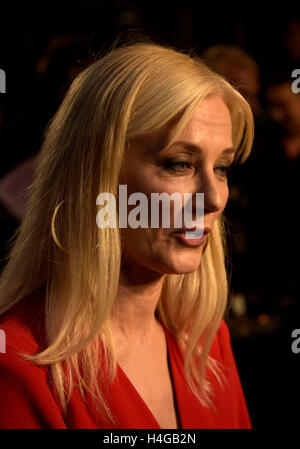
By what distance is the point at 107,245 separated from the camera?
1135 mm

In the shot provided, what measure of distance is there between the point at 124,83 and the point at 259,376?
166 centimetres

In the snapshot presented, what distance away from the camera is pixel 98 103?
1107mm

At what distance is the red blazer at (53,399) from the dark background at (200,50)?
2.07 feet

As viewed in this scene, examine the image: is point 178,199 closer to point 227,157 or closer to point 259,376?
point 227,157

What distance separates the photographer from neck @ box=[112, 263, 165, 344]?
121 centimetres

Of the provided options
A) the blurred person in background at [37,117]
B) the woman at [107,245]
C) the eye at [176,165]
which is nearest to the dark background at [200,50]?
the blurred person in background at [37,117]

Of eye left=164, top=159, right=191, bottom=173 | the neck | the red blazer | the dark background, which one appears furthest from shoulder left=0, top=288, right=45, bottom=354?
the dark background

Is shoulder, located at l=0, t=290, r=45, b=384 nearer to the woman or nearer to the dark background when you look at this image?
the woman

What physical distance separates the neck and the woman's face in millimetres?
62

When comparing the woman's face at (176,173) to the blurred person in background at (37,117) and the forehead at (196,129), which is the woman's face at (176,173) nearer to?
the forehead at (196,129)

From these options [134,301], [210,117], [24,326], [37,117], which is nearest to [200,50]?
[37,117]

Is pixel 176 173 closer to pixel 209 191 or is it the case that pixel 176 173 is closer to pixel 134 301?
pixel 209 191

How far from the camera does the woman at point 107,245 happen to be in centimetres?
108

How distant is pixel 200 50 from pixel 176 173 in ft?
6.97
